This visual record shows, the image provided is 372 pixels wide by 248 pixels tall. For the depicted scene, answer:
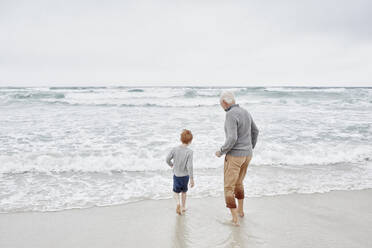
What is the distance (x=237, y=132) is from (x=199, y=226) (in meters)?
1.44

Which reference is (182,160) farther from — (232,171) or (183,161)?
(232,171)

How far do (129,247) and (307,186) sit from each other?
369cm

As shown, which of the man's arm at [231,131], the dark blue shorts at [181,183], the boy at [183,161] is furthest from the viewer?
the dark blue shorts at [181,183]

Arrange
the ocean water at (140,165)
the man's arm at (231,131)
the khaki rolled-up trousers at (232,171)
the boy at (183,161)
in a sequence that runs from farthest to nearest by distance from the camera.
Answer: the ocean water at (140,165) → the boy at (183,161) → the khaki rolled-up trousers at (232,171) → the man's arm at (231,131)

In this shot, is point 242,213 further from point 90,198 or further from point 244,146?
point 90,198

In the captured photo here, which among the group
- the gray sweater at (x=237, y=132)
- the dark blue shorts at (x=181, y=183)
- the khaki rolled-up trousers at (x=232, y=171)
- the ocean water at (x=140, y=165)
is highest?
the gray sweater at (x=237, y=132)

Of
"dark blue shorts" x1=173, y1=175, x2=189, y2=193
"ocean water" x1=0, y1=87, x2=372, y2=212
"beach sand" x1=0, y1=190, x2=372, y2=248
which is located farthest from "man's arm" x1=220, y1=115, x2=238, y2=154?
"ocean water" x1=0, y1=87, x2=372, y2=212

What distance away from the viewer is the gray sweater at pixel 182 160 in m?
3.58

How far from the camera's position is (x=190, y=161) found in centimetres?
359

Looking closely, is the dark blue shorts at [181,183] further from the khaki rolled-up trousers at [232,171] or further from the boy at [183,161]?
the khaki rolled-up trousers at [232,171]

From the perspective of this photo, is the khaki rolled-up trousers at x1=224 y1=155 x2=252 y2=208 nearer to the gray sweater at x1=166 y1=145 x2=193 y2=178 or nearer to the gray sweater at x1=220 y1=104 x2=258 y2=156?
the gray sweater at x1=220 y1=104 x2=258 y2=156

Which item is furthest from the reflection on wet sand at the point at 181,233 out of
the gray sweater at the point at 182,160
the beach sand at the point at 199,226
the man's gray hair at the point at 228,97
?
the man's gray hair at the point at 228,97

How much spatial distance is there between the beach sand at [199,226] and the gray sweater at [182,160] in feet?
2.31

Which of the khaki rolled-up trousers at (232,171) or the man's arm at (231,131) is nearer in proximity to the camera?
the man's arm at (231,131)
